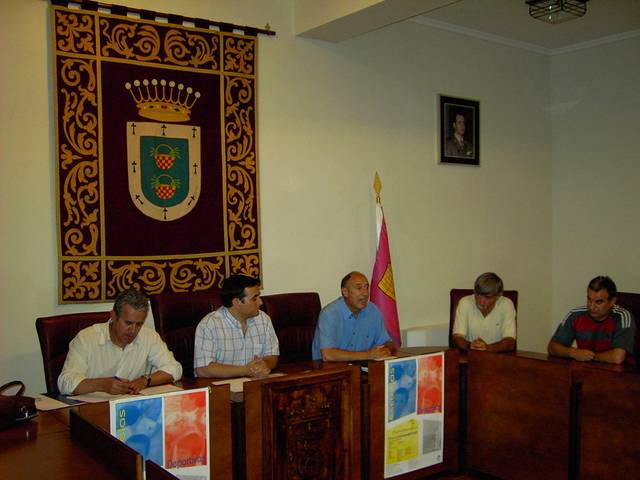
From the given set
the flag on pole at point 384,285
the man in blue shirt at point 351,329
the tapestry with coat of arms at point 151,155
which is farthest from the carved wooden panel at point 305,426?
the flag on pole at point 384,285

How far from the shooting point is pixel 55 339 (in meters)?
3.03

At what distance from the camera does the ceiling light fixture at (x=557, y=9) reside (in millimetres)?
4155

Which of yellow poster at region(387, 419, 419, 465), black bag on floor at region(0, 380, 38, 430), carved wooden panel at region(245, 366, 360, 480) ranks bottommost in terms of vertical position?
yellow poster at region(387, 419, 419, 465)

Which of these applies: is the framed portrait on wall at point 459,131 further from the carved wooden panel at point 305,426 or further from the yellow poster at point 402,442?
the carved wooden panel at point 305,426

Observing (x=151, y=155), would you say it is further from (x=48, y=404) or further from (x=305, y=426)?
(x=305, y=426)

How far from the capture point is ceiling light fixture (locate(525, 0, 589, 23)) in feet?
13.6

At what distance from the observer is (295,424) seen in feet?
8.78

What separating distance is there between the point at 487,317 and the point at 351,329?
3.04 feet

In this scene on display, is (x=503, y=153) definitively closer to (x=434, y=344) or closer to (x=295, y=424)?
(x=434, y=344)

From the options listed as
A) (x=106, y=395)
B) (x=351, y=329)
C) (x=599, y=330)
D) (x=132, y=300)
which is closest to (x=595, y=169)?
(x=599, y=330)

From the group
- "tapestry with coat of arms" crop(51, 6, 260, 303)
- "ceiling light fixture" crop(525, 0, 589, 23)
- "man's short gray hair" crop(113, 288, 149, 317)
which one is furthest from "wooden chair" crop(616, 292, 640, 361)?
"man's short gray hair" crop(113, 288, 149, 317)

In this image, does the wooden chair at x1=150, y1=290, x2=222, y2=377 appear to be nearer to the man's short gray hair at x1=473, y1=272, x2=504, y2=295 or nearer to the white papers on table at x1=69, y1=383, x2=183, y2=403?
the white papers on table at x1=69, y1=383, x2=183, y2=403

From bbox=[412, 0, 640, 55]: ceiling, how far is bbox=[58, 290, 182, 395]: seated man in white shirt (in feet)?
10.1

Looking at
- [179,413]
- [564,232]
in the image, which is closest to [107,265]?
[179,413]
